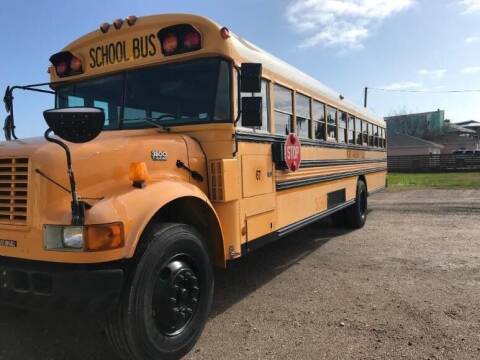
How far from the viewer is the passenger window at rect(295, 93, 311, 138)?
5359 millimetres

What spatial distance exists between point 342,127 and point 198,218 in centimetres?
442

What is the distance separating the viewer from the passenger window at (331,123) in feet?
21.6

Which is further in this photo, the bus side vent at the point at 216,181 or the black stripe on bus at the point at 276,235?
the black stripe on bus at the point at 276,235

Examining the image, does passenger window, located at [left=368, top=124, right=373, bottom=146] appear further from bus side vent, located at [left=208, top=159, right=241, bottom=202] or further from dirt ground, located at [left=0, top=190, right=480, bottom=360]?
bus side vent, located at [left=208, top=159, right=241, bottom=202]

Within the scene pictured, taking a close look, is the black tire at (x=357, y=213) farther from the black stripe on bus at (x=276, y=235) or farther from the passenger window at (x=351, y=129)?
the black stripe on bus at (x=276, y=235)

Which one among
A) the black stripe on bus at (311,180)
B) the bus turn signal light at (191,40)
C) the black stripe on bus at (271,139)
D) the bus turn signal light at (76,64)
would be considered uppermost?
the bus turn signal light at (191,40)

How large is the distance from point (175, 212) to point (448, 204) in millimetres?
10313

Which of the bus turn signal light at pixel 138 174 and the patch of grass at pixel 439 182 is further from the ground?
the bus turn signal light at pixel 138 174

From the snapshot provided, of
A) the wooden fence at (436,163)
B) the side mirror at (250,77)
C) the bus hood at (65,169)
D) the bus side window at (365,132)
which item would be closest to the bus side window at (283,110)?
the side mirror at (250,77)

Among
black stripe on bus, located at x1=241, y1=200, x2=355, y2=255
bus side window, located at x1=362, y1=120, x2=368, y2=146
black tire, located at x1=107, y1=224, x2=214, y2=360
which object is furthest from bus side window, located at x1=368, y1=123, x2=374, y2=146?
black tire, located at x1=107, y1=224, x2=214, y2=360

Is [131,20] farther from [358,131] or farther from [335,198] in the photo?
[358,131]

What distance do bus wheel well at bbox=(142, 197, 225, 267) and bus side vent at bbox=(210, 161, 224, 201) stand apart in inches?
7.5

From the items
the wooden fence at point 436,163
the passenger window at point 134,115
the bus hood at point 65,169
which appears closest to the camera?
the bus hood at point 65,169

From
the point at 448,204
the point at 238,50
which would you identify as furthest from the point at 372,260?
the point at 448,204
